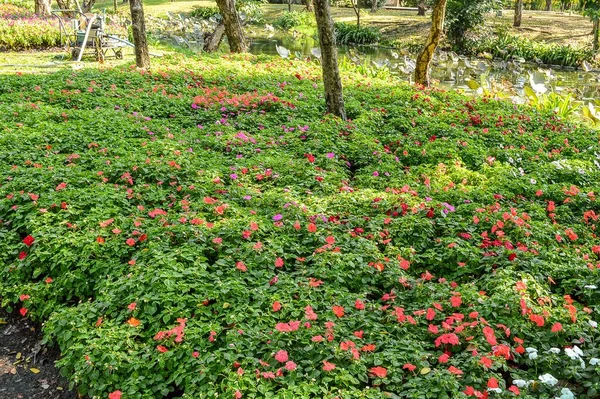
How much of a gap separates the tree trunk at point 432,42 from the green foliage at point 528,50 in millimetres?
11596

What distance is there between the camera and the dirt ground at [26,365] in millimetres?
3736

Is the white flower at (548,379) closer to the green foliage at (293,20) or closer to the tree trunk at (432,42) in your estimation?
the tree trunk at (432,42)

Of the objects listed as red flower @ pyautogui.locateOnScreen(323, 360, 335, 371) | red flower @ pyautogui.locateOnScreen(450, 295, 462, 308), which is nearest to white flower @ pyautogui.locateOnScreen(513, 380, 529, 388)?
red flower @ pyautogui.locateOnScreen(450, 295, 462, 308)

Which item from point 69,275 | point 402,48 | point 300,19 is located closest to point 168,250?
point 69,275

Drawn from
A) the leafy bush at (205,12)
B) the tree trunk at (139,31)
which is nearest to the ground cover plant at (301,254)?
the tree trunk at (139,31)

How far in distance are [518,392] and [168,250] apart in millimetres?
2702

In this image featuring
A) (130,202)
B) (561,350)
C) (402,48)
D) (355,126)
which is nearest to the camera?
(561,350)

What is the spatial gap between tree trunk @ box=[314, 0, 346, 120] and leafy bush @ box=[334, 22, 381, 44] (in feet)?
68.4

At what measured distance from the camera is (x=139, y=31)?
11188mm

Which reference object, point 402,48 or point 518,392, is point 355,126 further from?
point 402,48

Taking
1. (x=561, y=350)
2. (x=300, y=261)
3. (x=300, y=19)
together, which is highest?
(x=300, y=19)

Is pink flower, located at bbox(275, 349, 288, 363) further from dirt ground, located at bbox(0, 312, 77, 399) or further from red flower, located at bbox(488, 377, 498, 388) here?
dirt ground, located at bbox(0, 312, 77, 399)

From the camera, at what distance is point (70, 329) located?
3.72m

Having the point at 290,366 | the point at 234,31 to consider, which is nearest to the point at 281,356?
the point at 290,366
